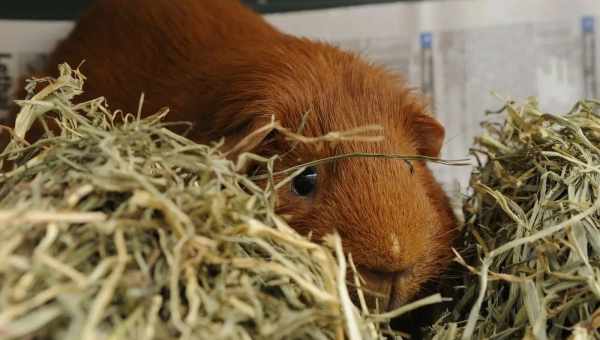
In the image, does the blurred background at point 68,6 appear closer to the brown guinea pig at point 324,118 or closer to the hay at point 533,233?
the brown guinea pig at point 324,118

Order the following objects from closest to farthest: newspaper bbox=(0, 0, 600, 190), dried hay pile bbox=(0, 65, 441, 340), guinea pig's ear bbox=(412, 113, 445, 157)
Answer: dried hay pile bbox=(0, 65, 441, 340) < guinea pig's ear bbox=(412, 113, 445, 157) < newspaper bbox=(0, 0, 600, 190)

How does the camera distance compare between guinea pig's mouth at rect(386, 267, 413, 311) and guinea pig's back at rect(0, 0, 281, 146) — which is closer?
guinea pig's mouth at rect(386, 267, 413, 311)

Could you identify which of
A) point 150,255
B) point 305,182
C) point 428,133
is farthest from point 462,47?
point 150,255

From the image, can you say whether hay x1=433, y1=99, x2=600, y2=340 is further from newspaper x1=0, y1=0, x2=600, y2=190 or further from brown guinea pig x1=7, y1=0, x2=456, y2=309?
newspaper x1=0, y1=0, x2=600, y2=190

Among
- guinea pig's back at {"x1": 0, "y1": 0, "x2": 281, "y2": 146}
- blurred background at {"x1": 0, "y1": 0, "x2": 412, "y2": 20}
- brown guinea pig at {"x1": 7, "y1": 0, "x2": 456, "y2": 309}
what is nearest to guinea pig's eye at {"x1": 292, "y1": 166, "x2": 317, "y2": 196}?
brown guinea pig at {"x1": 7, "y1": 0, "x2": 456, "y2": 309}

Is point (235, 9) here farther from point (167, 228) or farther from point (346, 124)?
point (167, 228)

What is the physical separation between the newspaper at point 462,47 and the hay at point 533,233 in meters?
0.49

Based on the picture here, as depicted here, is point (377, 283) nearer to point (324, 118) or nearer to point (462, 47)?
point (324, 118)

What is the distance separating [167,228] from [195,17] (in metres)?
0.83

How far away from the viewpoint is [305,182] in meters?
0.95

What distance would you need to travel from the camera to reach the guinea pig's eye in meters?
0.95

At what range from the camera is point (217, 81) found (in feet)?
3.63

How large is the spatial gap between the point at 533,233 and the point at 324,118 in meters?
0.36

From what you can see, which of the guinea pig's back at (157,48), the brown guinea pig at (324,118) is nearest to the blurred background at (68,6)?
the guinea pig's back at (157,48)
